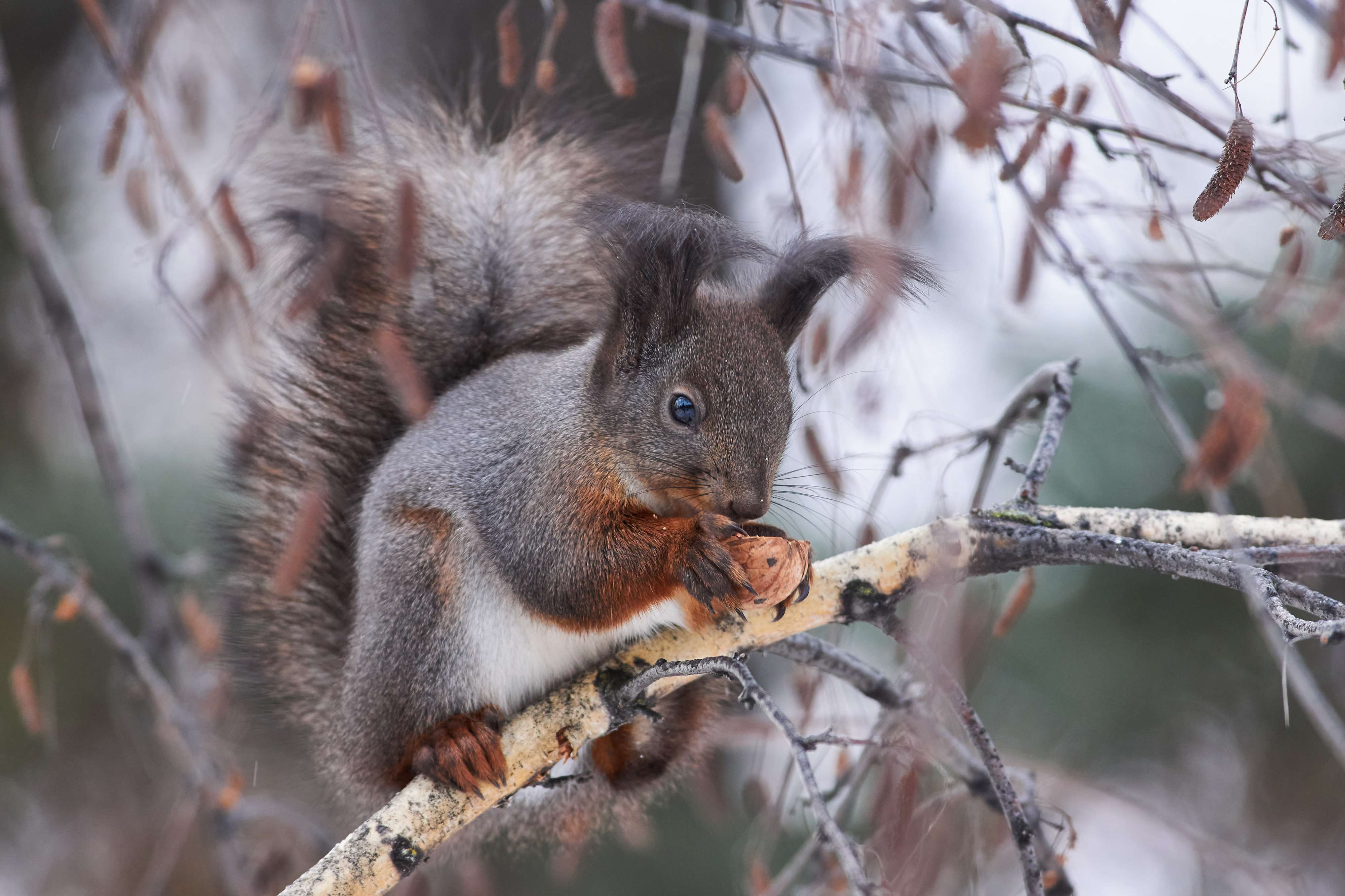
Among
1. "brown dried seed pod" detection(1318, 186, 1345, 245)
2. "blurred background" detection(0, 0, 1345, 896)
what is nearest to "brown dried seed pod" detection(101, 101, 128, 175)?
"blurred background" detection(0, 0, 1345, 896)

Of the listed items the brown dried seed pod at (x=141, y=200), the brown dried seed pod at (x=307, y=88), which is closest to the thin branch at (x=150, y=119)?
the brown dried seed pod at (x=307, y=88)

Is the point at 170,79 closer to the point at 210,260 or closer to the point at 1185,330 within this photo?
the point at 210,260

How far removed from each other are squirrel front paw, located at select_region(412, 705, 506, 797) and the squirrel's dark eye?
1.88 feet

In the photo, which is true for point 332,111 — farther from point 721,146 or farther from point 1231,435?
point 1231,435

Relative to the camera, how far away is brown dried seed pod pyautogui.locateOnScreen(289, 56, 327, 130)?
1204 millimetres

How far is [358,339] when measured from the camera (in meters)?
2.13

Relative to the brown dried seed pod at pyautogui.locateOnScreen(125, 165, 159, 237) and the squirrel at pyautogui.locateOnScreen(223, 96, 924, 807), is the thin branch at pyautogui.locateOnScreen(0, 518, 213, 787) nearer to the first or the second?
the squirrel at pyautogui.locateOnScreen(223, 96, 924, 807)

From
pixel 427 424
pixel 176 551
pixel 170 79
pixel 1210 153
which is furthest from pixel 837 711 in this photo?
pixel 176 551

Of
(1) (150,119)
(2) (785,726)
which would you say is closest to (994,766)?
(2) (785,726)

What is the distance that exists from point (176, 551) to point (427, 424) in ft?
5.33

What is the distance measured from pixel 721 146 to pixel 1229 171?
0.67 m

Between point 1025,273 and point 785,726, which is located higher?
point 1025,273

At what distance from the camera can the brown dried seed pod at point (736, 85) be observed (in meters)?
1.52

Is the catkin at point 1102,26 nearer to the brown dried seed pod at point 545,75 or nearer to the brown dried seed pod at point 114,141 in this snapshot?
the brown dried seed pod at point 545,75
